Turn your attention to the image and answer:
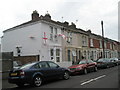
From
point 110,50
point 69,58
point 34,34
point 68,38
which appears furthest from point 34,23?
point 110,50

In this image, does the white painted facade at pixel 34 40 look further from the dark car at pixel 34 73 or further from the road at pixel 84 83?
the road at pixel 84 83

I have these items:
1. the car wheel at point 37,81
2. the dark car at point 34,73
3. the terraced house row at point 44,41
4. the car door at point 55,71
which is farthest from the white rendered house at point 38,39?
the car wheel at point 37,81

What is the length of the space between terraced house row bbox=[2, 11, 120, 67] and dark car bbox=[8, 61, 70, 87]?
7673mm

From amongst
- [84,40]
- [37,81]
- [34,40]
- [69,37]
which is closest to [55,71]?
[37,81]

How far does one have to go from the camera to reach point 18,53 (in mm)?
21750

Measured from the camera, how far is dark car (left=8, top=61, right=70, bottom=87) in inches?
335

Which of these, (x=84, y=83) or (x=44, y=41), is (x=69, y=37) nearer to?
(x=44, y=41)

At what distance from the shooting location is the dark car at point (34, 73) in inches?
335

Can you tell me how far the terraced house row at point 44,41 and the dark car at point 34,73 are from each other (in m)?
7.67

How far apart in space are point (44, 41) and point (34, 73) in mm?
10712

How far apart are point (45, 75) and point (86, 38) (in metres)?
20.9

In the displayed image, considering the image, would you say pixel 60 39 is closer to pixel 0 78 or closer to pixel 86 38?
pixel 86 38

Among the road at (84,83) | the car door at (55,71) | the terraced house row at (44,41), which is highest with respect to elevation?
the terraced house row at (44,41)

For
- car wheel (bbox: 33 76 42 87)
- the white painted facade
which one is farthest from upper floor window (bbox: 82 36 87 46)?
car wheel (bbox: 33 76 42 87)
